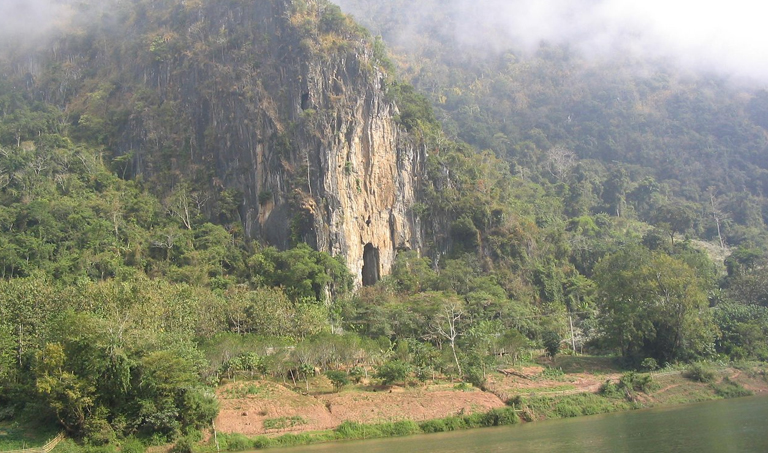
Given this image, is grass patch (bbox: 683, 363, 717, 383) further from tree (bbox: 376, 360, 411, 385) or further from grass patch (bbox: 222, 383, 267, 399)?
grass patch (bbox: 222, 383, 267, 399)

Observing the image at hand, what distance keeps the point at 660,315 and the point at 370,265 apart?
3199 centimetres

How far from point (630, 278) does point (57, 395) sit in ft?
142

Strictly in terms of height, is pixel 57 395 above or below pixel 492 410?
above

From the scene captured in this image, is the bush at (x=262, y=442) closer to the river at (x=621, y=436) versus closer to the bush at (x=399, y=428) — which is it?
the river at (x=621, y=436)

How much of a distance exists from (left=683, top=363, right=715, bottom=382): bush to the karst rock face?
33.7 m

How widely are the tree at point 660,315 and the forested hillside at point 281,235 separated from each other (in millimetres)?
187

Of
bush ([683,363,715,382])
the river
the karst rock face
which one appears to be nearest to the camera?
the river

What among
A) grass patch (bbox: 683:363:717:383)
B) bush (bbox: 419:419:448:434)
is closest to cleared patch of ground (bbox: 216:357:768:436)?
grass patch (bbox: 683:363:717:383)

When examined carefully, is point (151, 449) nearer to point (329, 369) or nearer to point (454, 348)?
point (329, 369)

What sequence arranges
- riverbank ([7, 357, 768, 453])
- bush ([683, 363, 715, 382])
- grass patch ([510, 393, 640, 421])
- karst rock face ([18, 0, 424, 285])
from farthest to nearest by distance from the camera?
karst rock face ([18, 0, 424, 285]), bush ([683, 363, 715, 382]), grass patch ([510, 393, 640, 421]), riverbank ([7, 357, 768, 453])

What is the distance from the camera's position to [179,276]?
6203 cm

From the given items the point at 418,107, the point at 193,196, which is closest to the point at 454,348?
the point at 193,196

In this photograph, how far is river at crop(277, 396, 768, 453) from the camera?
2630 cm

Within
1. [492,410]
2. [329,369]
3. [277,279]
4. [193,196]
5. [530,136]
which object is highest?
[530,136]
